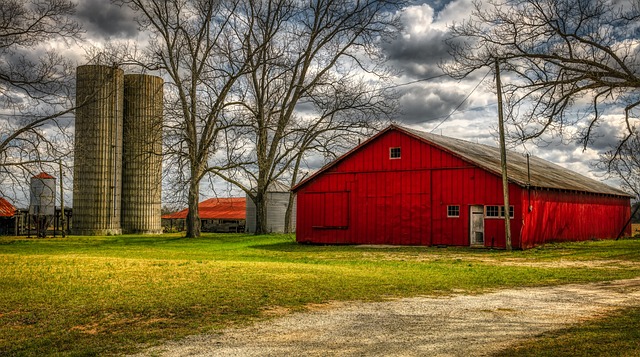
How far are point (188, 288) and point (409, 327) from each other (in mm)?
6005

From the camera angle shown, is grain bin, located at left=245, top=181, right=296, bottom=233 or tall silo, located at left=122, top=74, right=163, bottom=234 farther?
grain bin, located at left=245, top=181, right=296, bottom=233

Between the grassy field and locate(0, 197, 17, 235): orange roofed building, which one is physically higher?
locate(0, 197, 17, 235): orange roofed building

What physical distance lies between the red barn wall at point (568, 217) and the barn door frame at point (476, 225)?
2024 mm

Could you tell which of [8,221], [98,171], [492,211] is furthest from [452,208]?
[8,221]

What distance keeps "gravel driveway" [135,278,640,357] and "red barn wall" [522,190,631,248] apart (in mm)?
17330

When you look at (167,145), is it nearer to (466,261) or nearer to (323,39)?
(323,39)

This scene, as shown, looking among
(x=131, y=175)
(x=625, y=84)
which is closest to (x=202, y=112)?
(x=131, y=175)

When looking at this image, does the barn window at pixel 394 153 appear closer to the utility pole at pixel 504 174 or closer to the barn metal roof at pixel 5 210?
the utility pole at pixel 504 174

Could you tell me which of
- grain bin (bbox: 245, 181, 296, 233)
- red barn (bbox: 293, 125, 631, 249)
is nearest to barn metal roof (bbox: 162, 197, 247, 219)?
grain bin (bbox: 245, 181, 296, 233)

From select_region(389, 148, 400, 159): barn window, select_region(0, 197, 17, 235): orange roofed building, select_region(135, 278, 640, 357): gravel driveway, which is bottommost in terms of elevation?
select_region(135, 278, 640, 357): gravel driveway

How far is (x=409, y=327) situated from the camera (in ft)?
29.3

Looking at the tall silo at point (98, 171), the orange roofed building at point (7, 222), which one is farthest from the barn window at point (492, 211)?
the orange roofed building at point (7, 222)

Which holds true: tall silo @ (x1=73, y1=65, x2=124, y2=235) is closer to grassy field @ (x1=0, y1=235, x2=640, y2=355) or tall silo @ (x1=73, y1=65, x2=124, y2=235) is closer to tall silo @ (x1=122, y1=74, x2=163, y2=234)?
tall silo @ (x1=122, y1=74, x2=163, y2=234)

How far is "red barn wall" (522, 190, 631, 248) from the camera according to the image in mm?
29062
